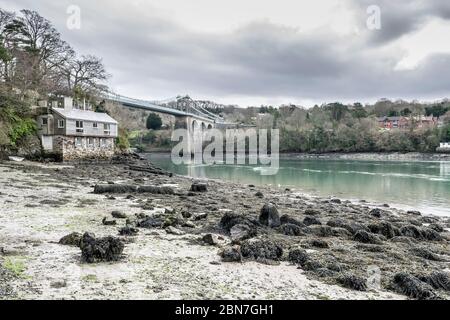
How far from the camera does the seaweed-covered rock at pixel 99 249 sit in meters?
7.70

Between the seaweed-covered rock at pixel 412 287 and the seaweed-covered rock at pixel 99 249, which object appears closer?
the seaweed-covered rock at pixel 412 287

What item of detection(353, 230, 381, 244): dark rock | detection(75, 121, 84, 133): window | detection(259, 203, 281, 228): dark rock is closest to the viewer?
detection(353, 230, 381, 244): dark rock

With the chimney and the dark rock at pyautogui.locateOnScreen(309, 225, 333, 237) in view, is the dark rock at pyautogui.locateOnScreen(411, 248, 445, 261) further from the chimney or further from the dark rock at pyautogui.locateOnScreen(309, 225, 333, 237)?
the chimney

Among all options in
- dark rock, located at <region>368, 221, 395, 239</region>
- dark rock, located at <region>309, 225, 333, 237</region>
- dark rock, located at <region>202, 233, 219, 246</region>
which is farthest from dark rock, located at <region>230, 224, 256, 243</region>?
dark rock, located at <region>368, 221, 395, 239</region>

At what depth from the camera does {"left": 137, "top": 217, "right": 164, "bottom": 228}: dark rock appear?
1143 centimetres

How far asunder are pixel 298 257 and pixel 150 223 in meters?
5.07

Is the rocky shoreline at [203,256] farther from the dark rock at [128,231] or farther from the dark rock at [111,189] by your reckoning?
the dark rock at [111,189]

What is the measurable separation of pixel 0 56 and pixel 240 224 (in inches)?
958

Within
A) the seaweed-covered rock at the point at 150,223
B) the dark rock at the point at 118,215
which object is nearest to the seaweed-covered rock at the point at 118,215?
the dark rock at the point at 118,215

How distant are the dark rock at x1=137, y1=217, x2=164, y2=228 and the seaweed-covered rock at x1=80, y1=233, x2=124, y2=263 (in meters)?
3.26

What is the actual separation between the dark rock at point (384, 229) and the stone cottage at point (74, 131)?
35116 millimetres

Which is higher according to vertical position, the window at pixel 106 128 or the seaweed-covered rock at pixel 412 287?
the window at pixel 106 128
